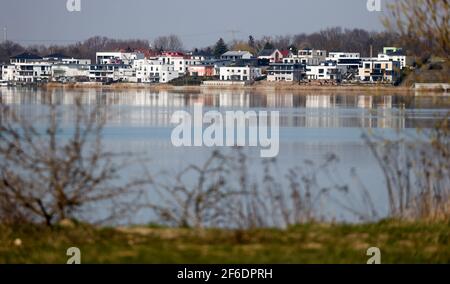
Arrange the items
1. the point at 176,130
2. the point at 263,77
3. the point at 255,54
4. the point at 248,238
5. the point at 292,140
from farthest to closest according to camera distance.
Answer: the point at 255,54
the point at 263,77
the point at 176,130
the point at 292,140
the point at 248,238

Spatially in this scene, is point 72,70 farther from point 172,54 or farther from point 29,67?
point 172,54

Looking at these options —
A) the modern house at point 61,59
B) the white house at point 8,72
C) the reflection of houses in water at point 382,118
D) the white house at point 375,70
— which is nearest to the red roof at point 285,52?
the white house at point 375,70

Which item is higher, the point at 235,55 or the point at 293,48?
the point at 293,48

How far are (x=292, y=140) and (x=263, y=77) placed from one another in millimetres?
94534

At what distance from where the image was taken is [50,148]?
9.54 metres

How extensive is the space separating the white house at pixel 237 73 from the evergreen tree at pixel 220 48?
55.6 ft

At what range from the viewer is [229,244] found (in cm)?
891

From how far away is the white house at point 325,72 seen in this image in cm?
11997

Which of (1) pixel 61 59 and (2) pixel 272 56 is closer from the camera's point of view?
(1) pixel 61 59

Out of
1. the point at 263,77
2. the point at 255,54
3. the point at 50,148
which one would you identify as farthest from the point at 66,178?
the point at 255,54

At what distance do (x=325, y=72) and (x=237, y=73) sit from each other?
36.5 ft

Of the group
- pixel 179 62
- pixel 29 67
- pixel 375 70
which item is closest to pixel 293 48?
pixel 179 62

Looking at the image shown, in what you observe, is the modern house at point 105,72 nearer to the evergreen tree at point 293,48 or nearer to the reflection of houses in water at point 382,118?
the evergreen tree at point 293,48
